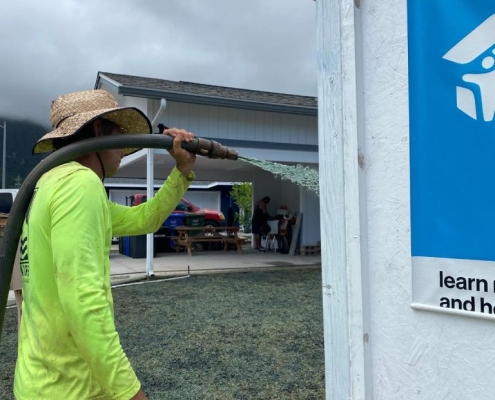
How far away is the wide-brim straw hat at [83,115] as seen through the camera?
1656 millimetres

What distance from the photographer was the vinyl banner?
4.64 ft

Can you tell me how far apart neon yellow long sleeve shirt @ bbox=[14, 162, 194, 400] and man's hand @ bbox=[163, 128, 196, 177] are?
399mm

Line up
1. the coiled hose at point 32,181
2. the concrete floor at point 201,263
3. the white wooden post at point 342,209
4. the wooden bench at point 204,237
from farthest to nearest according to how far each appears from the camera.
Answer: the wooden bench at point 204,237
the concrete floor at point 201,263
the white wooden post at point 342,209
the coiled hose at point 32,181

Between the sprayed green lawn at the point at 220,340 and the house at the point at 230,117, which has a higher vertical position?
the house at the point at 230,117

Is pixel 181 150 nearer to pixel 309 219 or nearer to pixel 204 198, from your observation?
pixel 309 219

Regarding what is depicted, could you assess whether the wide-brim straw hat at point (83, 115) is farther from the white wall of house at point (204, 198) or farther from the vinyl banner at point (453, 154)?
the white wall of house at point (204, 198)

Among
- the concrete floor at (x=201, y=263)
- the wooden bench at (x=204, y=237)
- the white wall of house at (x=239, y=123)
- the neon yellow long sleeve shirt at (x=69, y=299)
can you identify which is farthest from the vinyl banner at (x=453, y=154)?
the wooden bench at (x=204, y=237)

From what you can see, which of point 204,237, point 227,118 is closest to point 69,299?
point 227,118

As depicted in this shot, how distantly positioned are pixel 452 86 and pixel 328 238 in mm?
698

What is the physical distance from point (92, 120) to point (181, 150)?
37 cm

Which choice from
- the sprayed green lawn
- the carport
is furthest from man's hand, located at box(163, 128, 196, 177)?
the carport

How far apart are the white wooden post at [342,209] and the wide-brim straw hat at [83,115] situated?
751 millimetres

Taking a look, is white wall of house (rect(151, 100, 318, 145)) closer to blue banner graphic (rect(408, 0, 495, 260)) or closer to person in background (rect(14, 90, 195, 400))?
person in background (rect(14, 90, 195, 400))

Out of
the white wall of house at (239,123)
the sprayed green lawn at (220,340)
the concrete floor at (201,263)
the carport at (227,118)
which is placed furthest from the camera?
the concrete floor at (201,263)
